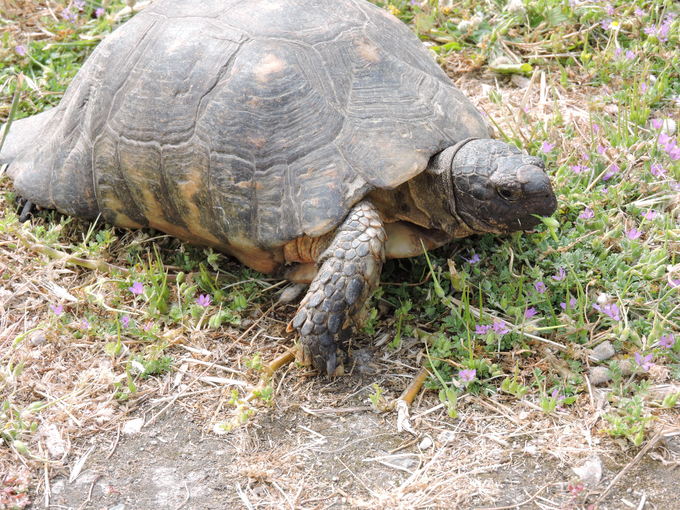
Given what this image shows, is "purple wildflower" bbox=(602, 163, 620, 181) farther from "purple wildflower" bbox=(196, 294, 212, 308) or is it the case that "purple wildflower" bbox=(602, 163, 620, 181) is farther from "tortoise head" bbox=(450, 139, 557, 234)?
"purple wildflower" bbox=(196, 294, 212, 308)

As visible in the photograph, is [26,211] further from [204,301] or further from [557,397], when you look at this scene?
[557,397]

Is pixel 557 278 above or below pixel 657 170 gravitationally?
below

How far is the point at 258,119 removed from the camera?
3.34 metres

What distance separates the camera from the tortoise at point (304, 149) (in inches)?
126

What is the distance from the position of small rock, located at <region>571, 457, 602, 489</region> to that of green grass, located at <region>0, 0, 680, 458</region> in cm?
15

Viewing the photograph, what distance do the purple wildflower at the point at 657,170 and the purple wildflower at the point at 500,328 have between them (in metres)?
1.31

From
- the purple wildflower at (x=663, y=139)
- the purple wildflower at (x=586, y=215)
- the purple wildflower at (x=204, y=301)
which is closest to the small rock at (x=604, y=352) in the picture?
the purple wildflower at (x=586, y=215)

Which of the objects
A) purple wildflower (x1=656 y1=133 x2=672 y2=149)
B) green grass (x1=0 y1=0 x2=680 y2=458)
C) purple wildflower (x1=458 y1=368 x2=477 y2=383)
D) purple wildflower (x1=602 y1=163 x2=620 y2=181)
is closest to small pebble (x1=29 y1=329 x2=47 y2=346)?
green grass (x1=0 y1=0 x2=680 y2=458)

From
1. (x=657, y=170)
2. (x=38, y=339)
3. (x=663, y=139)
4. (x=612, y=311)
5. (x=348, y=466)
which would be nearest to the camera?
(x=348, y=466)

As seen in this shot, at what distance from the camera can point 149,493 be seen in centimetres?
268

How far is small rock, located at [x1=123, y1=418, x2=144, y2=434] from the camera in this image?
2.97m

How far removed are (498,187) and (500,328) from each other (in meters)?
0.60

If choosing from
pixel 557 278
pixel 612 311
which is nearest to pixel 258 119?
pixel 557 278

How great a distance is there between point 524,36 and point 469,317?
102 inches
